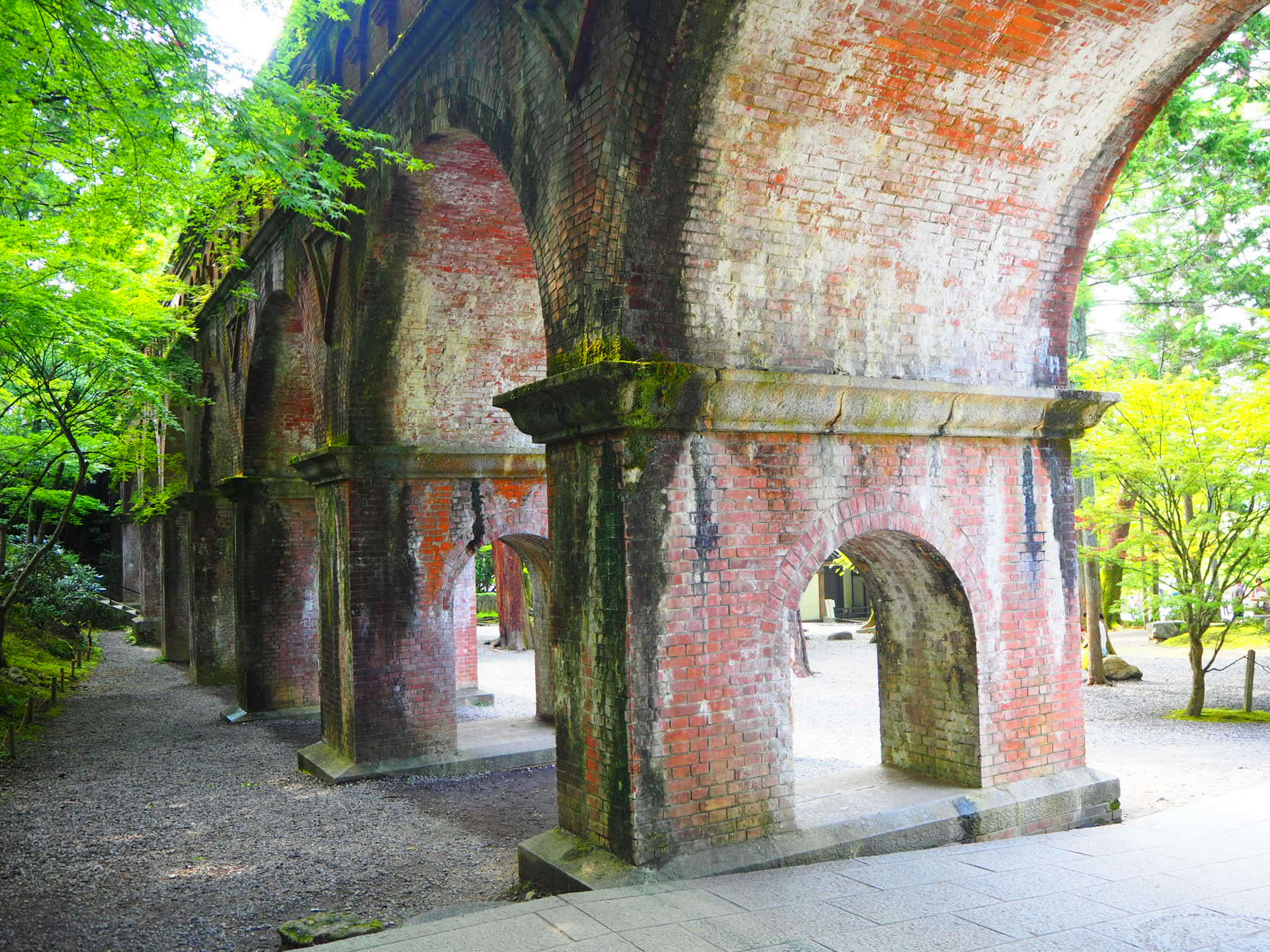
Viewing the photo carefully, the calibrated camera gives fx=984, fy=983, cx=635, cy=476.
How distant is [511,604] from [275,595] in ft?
35.6

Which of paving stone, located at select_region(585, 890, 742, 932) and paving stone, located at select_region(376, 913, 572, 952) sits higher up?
paving stone, located at select_region(376, 913, 572, 952)

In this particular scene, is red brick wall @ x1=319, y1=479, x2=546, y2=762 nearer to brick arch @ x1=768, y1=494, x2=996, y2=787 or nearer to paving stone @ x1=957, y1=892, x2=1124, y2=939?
brick arch @ x1=768, y1=494, x2=996, y2=787

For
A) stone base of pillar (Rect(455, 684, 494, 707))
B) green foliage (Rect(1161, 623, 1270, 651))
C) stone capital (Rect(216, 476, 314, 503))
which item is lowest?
green foliage (Rect(1161, 623, 1270, 651))

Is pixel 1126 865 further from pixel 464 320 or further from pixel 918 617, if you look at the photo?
pixel 464 320

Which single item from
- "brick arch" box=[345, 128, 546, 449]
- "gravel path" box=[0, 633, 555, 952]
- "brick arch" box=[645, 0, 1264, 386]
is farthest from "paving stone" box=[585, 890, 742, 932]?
"brick arch" box=[345, 128, 546, 449]

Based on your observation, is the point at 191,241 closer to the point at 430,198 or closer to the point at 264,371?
the point at 264,371

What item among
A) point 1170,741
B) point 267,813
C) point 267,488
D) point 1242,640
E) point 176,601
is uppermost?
point 267,488

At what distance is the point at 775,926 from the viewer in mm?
4719

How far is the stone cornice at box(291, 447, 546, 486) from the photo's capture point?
32.4 feet

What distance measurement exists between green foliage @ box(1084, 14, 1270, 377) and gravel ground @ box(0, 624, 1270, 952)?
581 centimetres

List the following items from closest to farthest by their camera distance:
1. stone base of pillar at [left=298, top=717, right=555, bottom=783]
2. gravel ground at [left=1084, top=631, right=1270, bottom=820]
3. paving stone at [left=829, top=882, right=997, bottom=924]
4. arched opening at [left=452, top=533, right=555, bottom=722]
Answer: paving stone at [left=829, top=882, right=997, bottom=924]
gravel ground at [left=1084, top=631, right=1270, bottom=820]
stone base of pillar at [left=298, top=717, right=555, bottom=783]
arched opening at [left=452, top=533, right=555, bottom=722]

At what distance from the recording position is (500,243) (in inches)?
376

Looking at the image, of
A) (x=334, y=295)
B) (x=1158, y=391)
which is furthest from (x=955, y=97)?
(x=1158, y=391)

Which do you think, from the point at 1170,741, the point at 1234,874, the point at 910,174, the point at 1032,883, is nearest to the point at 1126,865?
the point at 1234,874
